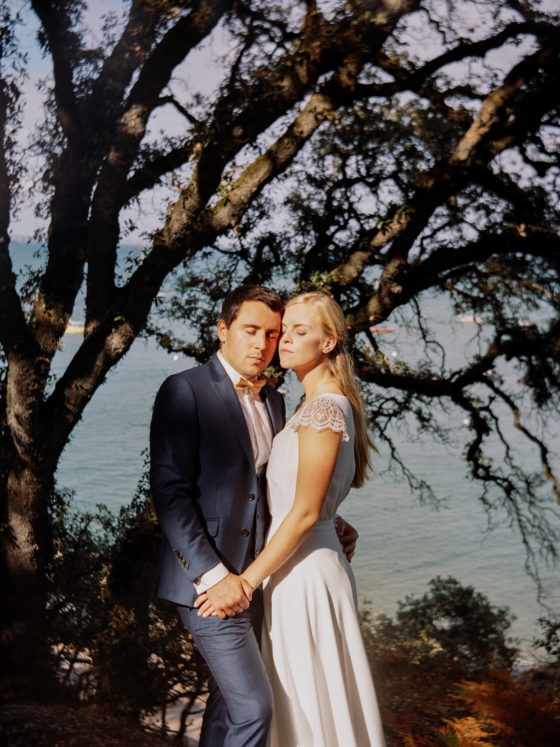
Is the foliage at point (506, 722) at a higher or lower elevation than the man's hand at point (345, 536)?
lower

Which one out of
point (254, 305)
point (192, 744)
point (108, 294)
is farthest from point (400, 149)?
point (192, 744)

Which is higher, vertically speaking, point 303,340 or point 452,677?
point 303,340

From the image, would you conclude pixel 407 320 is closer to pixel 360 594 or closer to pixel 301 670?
pixel 360 594

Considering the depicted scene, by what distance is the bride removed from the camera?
2.41 metres

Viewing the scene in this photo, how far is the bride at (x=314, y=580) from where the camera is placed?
2406 millimetres

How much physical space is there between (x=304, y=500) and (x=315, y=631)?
0.47 meters

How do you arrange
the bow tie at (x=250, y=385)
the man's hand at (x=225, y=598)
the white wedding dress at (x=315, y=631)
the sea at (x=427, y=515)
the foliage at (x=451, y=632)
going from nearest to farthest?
1. the man's hand at (x=225, y=598)
2. the white wedding dress at (x=315, y=631)
3. the bow tie at (x=250, y=385)
4. the sea at (x=427, y=515)
5. the foliage at (x=451, y=632)

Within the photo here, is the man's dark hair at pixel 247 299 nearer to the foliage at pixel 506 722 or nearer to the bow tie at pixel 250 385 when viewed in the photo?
the bow tie at pixel 250 385

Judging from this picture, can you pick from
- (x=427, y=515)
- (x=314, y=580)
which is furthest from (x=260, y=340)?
(x=427, y=515)

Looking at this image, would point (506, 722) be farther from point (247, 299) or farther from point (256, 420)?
point (247, 299)

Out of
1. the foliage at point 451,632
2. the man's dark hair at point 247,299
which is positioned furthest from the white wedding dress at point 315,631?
the foliage at point 451,632

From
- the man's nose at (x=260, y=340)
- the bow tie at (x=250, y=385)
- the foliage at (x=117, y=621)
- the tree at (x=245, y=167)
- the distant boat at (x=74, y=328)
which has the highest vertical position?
the tree at (x=245, y=167)

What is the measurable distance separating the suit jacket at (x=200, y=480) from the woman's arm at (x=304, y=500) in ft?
0.41

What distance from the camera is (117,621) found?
15.9ft
